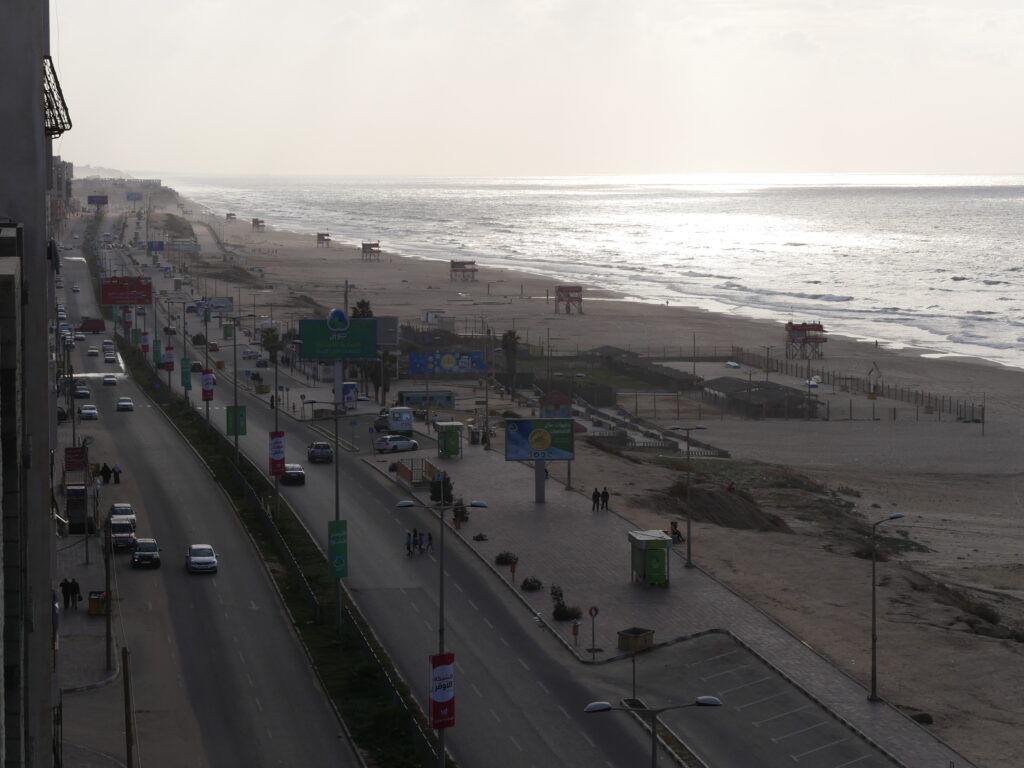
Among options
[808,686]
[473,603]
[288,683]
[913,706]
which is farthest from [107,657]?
[913,706]

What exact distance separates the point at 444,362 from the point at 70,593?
160 feet

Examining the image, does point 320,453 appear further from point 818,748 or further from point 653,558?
point 818,748

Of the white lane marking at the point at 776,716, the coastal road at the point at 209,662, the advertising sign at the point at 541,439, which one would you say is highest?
the advertising sign at the point at 541,439

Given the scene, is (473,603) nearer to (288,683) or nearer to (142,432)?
(288,683)

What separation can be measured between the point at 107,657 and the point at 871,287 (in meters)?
146

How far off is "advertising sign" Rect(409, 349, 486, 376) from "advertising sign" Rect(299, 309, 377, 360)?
574 inches

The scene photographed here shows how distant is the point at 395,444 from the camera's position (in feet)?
208

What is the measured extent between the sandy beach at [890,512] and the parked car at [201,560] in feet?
55.0

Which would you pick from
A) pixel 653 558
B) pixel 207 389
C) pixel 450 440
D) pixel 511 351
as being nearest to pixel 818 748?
pixel 653 558

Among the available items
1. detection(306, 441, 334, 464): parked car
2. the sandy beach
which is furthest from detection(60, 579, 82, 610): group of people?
detection(306, 441, 334, 464): parked car

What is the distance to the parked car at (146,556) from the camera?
41781 millimetres

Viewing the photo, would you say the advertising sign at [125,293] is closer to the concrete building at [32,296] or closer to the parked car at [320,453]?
the parked car at [320,453]

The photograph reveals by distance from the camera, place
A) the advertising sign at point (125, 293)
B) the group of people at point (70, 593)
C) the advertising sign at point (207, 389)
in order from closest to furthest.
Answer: the group of people at point (70, 593) → the advertising sign at point (207, 389) → the advertising sign at point (125, 293)

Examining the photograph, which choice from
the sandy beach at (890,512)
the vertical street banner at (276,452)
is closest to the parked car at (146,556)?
the vertical street banner at (276,452)
